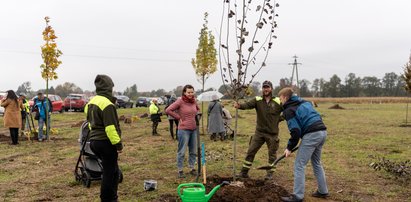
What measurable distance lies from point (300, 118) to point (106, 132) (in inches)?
110

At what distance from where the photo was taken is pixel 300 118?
5527mm

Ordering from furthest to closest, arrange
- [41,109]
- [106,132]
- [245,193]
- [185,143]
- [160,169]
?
[41,109], [160,169], [185,143], [245,193], [106,132]

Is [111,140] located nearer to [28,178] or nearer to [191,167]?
[191,167]

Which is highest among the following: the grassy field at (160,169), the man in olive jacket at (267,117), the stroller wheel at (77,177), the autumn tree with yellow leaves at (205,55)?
the autumn tree with yellow leaves at (205,55)

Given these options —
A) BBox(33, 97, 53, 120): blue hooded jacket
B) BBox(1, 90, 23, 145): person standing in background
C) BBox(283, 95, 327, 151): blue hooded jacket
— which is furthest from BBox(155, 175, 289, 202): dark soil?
BBox(33, 97, 53, 120): blue hooded jacket

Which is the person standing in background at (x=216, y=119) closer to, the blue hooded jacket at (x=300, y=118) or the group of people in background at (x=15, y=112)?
the group of people in background at (x=15, y=112)

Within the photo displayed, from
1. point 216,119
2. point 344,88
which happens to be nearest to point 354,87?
point 344,88

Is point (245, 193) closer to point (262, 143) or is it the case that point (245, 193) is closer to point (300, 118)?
point (300, 118)

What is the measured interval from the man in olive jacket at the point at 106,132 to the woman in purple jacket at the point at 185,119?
2.21m

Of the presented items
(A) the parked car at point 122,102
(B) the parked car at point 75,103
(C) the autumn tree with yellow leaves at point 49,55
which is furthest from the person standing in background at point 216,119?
(A) the parked car at point 122,102

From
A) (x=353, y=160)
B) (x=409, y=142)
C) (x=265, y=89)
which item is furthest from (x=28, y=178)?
(x=409, y=142)

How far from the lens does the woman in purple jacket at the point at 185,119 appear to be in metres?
7.43

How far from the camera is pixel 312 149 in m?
5.57

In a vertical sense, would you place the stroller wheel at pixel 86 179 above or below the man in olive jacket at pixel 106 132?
below
